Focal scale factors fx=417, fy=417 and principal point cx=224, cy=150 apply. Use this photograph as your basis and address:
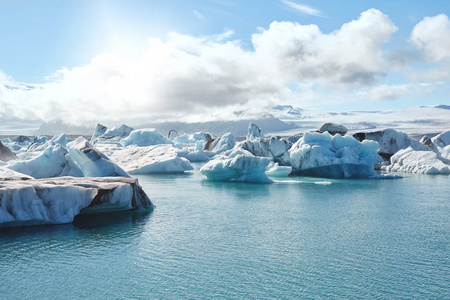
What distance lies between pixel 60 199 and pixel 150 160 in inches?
646

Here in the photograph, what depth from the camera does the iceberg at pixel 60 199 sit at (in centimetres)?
859

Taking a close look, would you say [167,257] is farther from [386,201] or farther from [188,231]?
[386,201]

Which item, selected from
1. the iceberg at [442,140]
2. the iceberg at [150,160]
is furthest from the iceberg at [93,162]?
the iceberg at [442,140]

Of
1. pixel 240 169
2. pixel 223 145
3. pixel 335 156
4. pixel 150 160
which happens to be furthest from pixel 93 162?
pixel 223 145

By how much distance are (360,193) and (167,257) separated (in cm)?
1086

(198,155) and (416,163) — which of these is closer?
(416,163)

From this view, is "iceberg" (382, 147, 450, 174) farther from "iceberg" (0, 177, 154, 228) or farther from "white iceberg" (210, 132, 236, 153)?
"iceberg" (0, 177, 154, 228)

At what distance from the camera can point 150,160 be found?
2570 centimetres

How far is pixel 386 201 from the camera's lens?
13.7 meters

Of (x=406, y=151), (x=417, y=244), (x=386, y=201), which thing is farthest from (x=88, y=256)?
(x=406, y=151)

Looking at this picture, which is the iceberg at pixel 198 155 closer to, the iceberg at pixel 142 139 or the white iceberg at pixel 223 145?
the white iceberg at pixel 223 145

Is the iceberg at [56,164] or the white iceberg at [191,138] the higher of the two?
the white iceberg at [191,138]

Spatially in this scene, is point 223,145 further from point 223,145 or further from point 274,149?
point 274,149

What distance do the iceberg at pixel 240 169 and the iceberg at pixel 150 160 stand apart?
240 inches
